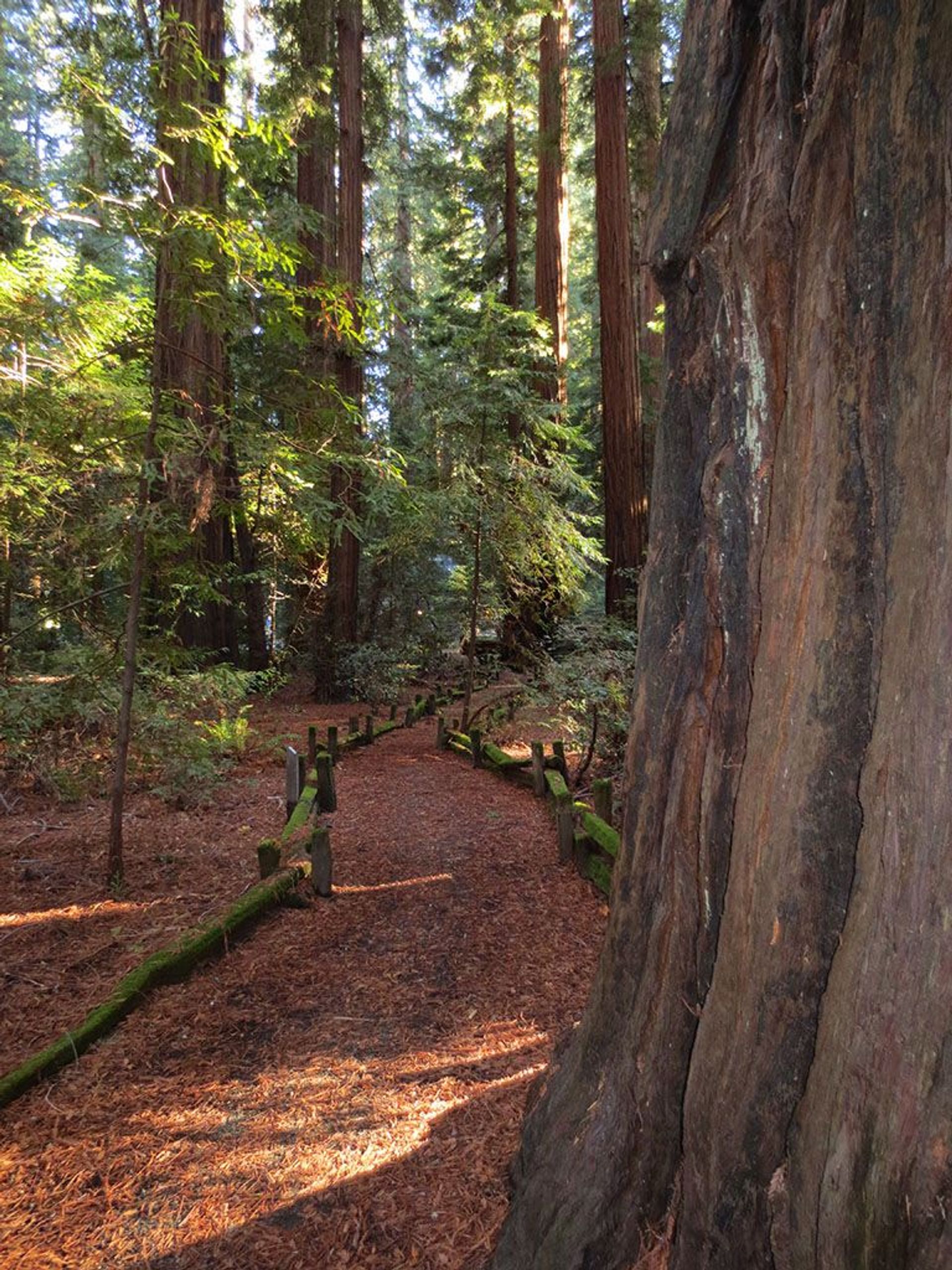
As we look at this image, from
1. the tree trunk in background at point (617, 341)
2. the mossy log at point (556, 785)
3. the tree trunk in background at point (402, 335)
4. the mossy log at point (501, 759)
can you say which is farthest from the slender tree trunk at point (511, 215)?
the mossy log at point (556, 785)

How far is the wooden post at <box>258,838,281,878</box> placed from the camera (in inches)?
212

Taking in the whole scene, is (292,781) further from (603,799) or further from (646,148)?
(646,148)

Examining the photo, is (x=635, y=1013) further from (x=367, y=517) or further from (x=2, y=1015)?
(x=367, y=517)

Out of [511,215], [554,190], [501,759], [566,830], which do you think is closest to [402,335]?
[511,215]

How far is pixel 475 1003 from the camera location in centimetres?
411

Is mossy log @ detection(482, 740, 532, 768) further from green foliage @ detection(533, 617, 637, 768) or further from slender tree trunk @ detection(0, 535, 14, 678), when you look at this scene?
slender tree trunk @ detection(0, 535, 14, 678)

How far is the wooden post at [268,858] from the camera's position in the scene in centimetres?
538

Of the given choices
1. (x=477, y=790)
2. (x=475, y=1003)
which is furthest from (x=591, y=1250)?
(x=477, y=790)

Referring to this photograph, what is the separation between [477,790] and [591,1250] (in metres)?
6.95

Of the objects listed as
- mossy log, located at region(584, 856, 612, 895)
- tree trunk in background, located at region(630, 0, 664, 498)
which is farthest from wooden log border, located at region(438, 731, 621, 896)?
tree trunk in background, located at region(630, 0, 664, 498)

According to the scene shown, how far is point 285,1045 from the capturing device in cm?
368

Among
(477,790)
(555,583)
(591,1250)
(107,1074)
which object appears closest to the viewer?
(591,1250)

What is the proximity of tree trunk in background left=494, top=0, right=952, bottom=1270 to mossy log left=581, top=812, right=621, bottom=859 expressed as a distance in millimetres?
3327

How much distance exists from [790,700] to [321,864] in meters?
4.68
